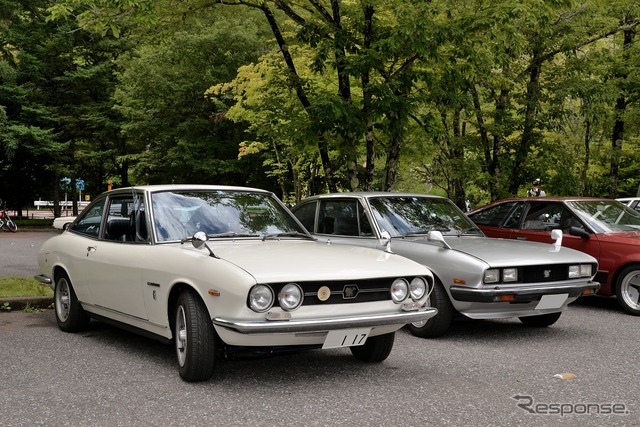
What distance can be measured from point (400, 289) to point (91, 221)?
3.52 meters

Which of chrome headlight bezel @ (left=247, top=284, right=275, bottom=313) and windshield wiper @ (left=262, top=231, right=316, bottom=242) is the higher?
windshield wiper @ (left=262, top=231, right=316, bottom=242)

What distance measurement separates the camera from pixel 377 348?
5590mm

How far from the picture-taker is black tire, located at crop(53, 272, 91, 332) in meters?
6.78

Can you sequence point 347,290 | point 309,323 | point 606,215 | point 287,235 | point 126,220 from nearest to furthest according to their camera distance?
point 309,323 < point 347,290 < point 287,235 < point 126,220 < point 606,215

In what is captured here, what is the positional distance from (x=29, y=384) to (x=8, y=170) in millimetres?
30783

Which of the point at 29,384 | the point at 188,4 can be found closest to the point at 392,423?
the point at 29,384

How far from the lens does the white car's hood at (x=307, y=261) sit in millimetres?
4641

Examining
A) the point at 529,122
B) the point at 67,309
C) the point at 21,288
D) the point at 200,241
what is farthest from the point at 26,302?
the point at 529,122

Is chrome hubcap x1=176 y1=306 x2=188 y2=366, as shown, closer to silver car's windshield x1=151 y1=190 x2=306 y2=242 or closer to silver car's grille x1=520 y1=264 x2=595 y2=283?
silver car's windshield x1=151 y1=190 x2=306 y2=242

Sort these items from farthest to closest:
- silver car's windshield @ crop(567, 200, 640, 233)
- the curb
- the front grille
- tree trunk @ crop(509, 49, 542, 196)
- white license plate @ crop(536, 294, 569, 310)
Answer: tree trunk @ crop(509, 49, 542, 196) < silver car's windshield @ crop(567, 200, 640, 233) < the curb < white license plate @ crop(536, 294, 569, 310) < the front grille

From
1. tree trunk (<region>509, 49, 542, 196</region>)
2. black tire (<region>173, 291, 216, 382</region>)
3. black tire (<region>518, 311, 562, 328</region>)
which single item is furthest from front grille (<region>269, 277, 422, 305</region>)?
tree trunk (<region>509, 49, 542, 196</region>)

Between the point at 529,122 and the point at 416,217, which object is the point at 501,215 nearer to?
the point at 416,217

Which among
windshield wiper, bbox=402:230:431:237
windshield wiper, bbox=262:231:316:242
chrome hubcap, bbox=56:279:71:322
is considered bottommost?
chrome hubcap, bbox=56:279:71:322

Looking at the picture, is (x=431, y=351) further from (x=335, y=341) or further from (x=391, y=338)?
(x=335, y=341)
